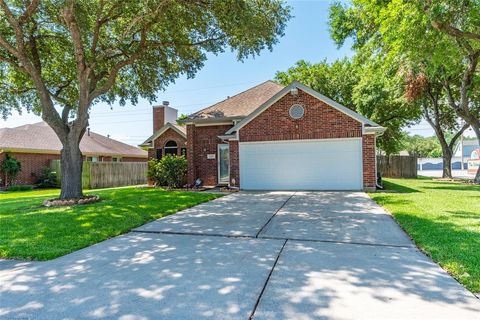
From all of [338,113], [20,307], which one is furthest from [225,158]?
[20,307]

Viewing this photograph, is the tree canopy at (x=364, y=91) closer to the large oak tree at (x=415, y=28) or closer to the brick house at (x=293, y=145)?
the large oak tree at (x=415, y=28)

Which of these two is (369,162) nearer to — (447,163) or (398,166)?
(447,163)

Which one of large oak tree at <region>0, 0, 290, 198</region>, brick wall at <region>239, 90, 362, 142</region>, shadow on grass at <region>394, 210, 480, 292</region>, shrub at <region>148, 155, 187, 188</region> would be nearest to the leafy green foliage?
large oak tree at <region>0, 0, 290, 198</region>

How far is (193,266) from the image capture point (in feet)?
13.4

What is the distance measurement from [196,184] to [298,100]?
662 cm

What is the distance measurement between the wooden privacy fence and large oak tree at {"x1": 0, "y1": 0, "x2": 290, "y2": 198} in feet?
51.9

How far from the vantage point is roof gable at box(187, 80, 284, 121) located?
15.4m

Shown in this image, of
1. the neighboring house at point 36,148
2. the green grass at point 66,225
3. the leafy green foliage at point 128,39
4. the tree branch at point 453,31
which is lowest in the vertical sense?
the green grass at point 66,225

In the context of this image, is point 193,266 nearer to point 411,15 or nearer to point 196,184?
point 411,15

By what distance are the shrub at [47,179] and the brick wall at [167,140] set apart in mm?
7676

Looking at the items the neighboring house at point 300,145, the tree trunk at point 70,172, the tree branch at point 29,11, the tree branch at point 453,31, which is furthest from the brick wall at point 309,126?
the tree branch at point 29,11

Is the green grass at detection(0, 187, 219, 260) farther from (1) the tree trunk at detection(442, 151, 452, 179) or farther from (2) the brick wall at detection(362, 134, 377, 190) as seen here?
(1) the tree trunk at detection(442, 151, 452, 179)

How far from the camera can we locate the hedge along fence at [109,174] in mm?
18109

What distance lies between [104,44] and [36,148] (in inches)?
441
